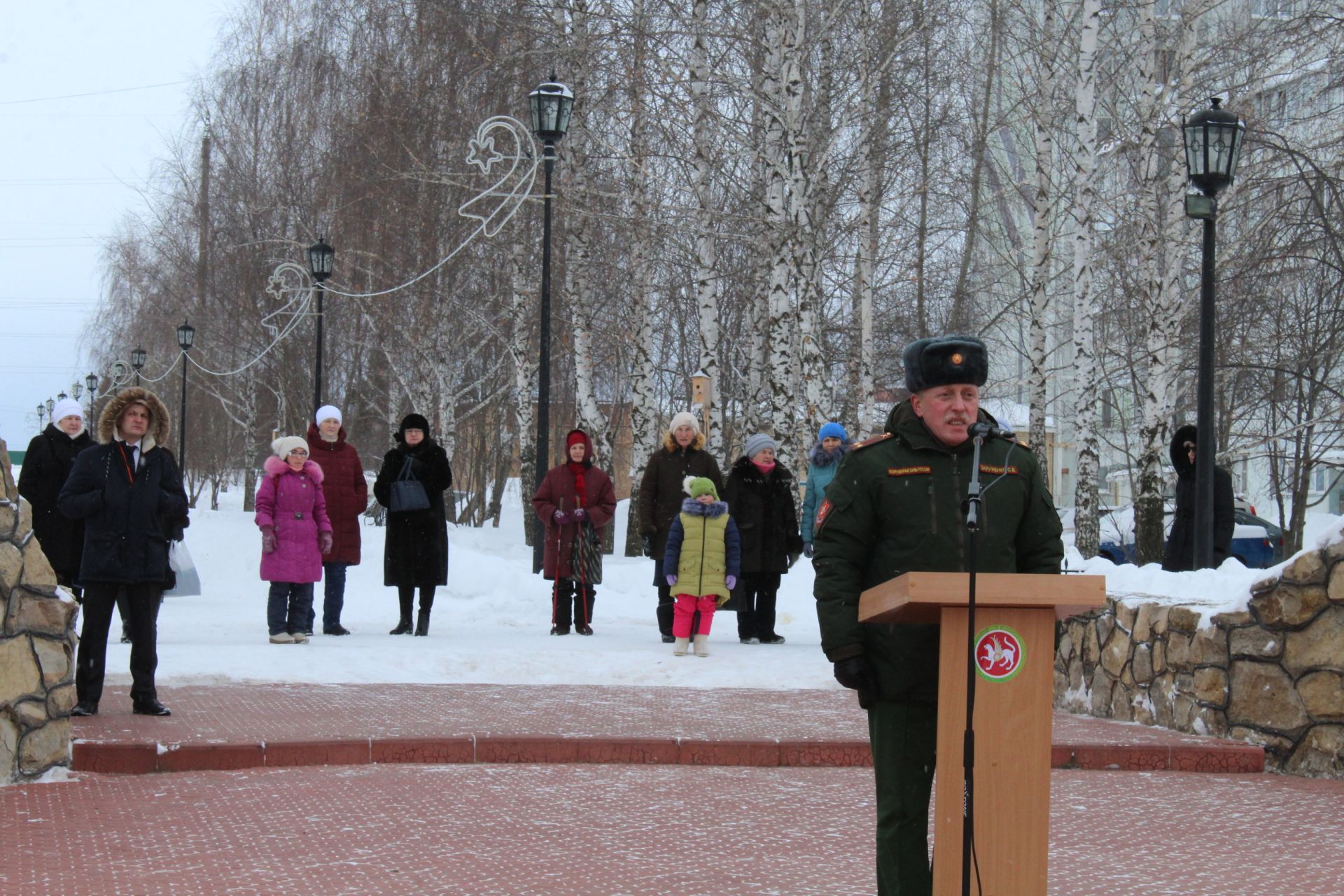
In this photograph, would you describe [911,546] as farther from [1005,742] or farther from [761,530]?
[761,530]

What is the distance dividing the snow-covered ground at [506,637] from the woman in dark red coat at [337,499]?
381 millimetres

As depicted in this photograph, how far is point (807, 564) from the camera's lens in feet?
69.0

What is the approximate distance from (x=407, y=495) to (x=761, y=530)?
3234 mm

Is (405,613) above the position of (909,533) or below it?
below

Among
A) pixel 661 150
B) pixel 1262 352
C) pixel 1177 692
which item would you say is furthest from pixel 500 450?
pixel 1177 692

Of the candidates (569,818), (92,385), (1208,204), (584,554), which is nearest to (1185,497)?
(1208,204)

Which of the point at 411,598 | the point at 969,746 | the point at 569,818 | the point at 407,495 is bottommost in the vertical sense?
the point at 569,818

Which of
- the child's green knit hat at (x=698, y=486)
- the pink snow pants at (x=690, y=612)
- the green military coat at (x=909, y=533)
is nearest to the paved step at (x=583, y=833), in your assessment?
the green military coat at (x=909, y=533)

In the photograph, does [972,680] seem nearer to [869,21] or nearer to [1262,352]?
[869,21]

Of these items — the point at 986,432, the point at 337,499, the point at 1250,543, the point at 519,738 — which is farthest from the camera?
the point at 1250,543

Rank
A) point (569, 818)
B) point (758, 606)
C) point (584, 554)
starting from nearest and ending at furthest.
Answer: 1. point (569, 818)
2. point (758, 606)
3. point (584, 554)

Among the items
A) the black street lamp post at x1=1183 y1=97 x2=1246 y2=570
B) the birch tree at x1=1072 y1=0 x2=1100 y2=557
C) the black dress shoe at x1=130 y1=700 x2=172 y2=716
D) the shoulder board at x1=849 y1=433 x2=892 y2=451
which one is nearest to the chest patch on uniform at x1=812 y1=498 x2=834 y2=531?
the shoulder board at x1=849 y1=433 x2=892 y2=451

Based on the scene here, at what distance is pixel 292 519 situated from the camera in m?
13.4

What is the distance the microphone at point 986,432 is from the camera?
4.20m
